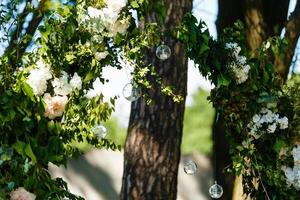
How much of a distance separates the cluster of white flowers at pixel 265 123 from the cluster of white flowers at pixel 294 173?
204 mm

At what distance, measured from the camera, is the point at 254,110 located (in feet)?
11.0

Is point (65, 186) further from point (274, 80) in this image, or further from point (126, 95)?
point (274, 80)

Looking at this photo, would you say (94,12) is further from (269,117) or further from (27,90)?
(269,117)


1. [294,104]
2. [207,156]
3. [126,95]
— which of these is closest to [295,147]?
[294,104]

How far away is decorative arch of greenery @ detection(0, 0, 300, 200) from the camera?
2617 mm

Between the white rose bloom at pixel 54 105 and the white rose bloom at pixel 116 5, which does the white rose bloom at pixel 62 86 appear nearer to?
the white rose bloom at pixel 54 105

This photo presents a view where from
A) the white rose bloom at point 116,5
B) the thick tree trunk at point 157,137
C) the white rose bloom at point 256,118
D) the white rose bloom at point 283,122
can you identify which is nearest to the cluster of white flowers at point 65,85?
the white rose bloom at point 116,5

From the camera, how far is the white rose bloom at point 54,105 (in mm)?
2689

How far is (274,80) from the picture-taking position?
3.42m

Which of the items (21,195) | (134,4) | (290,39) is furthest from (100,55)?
(290,39)

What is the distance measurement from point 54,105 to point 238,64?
106 centimetres

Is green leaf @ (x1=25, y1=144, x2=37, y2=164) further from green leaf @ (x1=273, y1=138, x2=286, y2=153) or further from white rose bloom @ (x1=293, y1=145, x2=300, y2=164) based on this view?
white rose bloom @ (x1=293, y1=145, x2=300, y2=164)

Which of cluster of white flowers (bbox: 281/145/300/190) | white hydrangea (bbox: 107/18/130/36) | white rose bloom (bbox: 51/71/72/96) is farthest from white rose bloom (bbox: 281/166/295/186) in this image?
white rose bloom (bbox: 51/71/72/96)

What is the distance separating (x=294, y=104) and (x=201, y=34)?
765 millimetres
